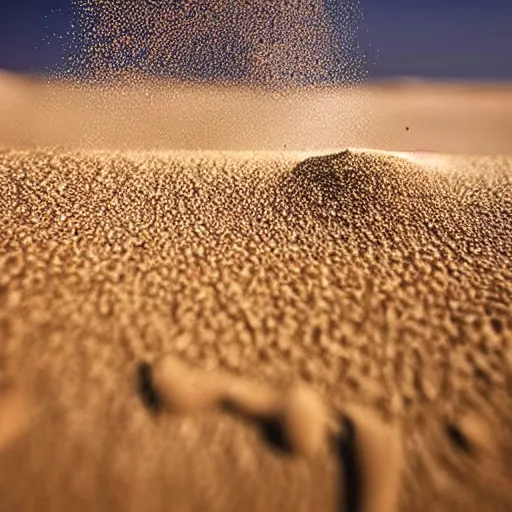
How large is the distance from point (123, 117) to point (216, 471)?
694 centimetres

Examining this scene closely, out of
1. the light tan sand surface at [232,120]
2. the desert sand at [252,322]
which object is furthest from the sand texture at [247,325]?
the light tan sand surface at [232,120]

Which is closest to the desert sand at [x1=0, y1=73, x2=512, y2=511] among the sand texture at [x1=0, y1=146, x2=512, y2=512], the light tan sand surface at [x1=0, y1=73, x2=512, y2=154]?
the sand texture at [x1=0, y1=146, x2=512, y2=512]

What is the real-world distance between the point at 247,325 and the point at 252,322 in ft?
0.08

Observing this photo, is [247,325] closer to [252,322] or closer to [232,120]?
[252,322]

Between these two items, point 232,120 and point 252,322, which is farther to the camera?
point 232,120

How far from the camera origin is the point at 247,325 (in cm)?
166

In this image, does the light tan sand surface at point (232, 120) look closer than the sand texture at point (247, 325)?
No

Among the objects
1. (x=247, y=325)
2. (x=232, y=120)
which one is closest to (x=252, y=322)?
(x=247, y=325)

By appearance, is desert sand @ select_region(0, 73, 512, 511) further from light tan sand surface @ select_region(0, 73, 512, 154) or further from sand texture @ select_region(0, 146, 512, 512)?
light tan sand surface @ select_region(0, 73, 512, 154)

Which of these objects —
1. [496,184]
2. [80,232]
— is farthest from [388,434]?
[496,184]

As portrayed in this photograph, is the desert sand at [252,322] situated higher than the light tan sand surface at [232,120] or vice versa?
the light tan sand surface at [232,120]

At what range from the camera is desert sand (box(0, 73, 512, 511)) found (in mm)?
1226

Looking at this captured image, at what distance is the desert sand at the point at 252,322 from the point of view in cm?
123

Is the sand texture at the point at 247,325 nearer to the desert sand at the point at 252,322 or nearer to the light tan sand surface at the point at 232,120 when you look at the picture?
the desert sand at the point at 252,322
